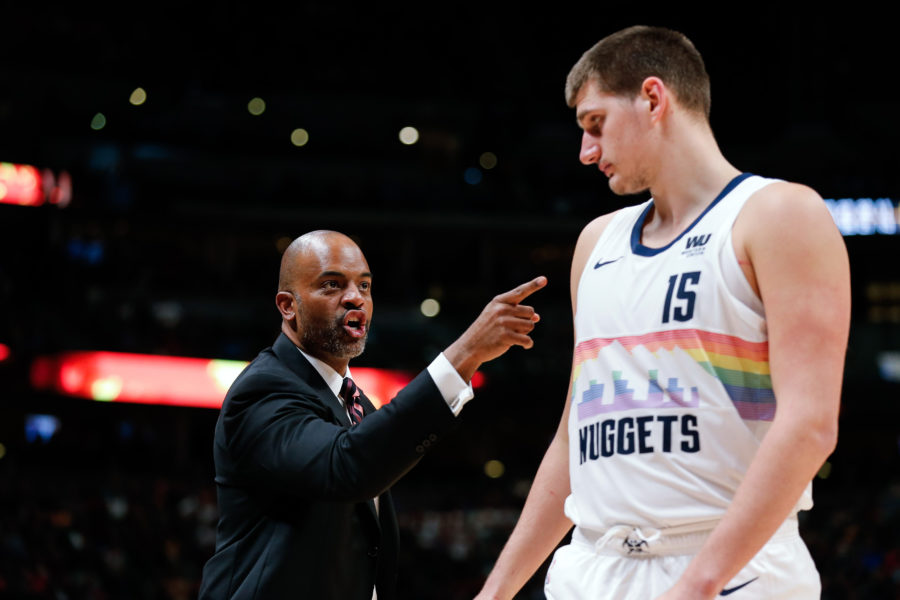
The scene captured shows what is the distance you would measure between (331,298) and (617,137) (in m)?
1.20

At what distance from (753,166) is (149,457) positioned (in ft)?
57.9

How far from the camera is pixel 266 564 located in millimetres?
2873

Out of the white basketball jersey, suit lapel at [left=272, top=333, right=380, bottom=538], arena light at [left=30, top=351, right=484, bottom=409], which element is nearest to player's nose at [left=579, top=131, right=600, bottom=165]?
the white basketball jersey

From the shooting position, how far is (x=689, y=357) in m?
2.07

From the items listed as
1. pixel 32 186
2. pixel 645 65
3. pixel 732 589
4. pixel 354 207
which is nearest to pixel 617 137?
pixel 645 65

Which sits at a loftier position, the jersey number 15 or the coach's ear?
the coach's ear

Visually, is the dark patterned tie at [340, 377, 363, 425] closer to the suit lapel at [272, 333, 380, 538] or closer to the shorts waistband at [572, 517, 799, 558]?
the suit lapel at [272, 333, 380, 538]

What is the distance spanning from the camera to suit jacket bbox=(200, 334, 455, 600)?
257cm

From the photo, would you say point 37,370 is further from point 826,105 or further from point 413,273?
point 826,105

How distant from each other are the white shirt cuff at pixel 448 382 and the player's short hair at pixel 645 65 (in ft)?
2.57

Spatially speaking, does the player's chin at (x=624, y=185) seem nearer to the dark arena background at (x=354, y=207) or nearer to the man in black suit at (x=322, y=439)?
the man in black suit at (x=322, y=439)

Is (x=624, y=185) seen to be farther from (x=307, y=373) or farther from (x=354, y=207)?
(x=354, y=207)

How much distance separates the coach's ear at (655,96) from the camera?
222 centimetres

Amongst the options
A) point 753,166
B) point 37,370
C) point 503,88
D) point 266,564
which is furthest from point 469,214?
point 266,564
